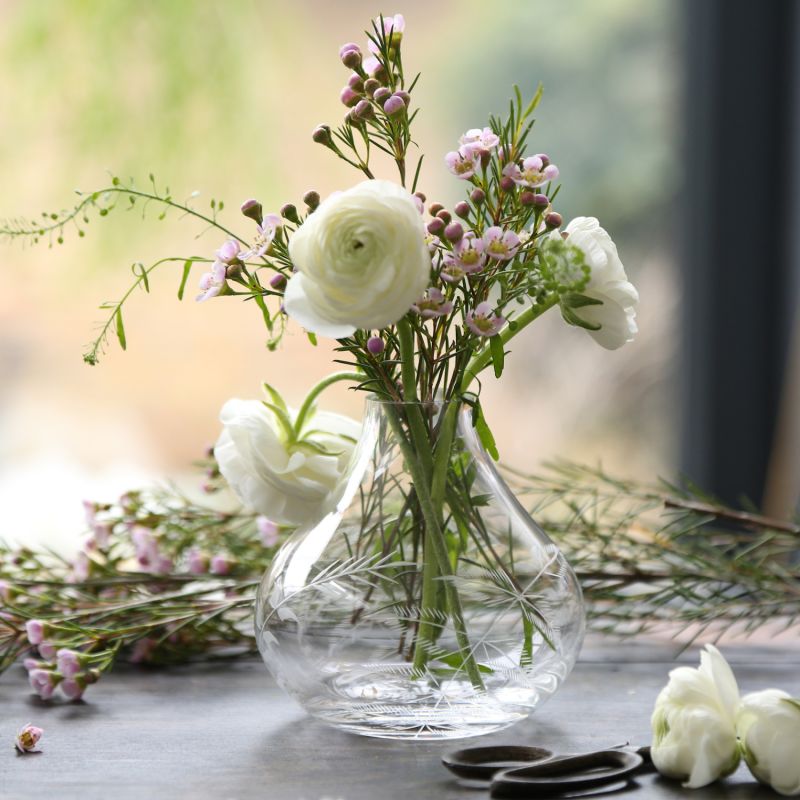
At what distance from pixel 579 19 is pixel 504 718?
144 cm

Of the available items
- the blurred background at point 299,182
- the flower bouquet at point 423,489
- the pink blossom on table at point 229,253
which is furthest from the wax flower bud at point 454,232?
the blurred background at point 299,182

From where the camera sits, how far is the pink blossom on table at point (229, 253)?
1.87 feet

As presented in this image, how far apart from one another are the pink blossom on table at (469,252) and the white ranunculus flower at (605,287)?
0.13 feet

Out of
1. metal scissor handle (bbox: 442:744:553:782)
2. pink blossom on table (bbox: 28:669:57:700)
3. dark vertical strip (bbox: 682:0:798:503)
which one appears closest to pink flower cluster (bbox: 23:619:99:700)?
pink blossom on table (bbox: 28:669:57:700)

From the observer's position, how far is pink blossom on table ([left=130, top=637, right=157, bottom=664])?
773 millimetres

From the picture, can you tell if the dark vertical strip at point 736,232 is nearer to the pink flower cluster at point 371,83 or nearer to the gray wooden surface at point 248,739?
the gray wooden surface at point 248,739

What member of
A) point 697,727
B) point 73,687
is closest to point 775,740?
point 697,727

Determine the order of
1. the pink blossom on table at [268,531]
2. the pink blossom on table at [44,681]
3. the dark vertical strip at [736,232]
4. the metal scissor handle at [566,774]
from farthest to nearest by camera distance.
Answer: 1. the dark vertical strip at [736,232]
2. the pink blossom on table at [268,531]
3. the pink blossom on table at [44,681]
4. the metal scissor handle at [566,774]

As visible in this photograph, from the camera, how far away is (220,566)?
0.82m

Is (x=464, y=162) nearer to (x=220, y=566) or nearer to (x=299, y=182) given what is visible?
(x=220, y=566)

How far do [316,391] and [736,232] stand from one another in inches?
51.8

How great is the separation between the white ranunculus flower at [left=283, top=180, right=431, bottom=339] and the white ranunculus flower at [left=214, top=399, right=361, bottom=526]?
12 centimetres

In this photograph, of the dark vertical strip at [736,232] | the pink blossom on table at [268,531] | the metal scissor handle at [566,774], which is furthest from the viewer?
the dark vertical strip at [736,232]

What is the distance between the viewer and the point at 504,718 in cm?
60
